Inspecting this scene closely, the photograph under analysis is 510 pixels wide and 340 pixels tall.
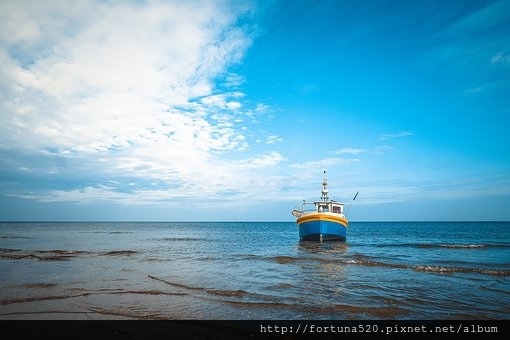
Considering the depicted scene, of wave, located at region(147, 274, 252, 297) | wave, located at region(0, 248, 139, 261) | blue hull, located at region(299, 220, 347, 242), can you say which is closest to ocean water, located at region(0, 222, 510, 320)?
wave, located at region(147, 274, 252, 297)

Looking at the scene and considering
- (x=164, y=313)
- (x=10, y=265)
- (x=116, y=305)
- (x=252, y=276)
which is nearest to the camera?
(x=164, y=313)

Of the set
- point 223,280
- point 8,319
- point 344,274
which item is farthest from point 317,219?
point 8,319

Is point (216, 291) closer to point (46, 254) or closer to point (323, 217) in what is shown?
point (46, 254)

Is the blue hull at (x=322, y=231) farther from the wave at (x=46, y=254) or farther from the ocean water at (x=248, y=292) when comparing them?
the wave at (x=46, y=254)

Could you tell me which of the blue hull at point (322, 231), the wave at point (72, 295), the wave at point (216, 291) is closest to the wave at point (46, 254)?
the wave at point (72, 295)

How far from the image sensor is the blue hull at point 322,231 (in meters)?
34.3

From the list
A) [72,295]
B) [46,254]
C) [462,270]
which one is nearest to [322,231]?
[462,270]

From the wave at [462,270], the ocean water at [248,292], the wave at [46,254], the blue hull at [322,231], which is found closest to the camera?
the ocean water at [248,292]

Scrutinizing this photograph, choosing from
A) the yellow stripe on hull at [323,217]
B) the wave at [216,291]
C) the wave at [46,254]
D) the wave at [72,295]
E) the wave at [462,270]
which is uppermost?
the yellow stripe on hull at [323,217]

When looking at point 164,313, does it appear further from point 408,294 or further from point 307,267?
point 307,267

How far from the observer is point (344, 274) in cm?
1650

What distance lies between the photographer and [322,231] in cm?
3431
